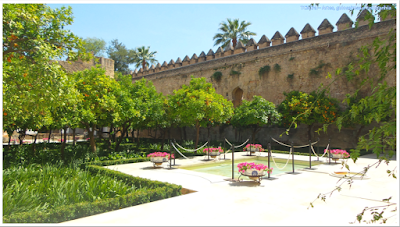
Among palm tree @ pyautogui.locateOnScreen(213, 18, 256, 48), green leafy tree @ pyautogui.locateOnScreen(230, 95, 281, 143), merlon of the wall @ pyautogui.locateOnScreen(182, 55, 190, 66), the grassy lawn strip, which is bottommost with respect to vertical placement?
the grassy lawn strip

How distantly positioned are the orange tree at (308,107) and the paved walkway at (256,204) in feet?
28.5

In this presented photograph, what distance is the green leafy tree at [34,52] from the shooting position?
5020mm

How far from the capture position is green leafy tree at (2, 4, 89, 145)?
198 inches

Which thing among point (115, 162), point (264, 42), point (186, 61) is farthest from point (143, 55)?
point (115, 162)

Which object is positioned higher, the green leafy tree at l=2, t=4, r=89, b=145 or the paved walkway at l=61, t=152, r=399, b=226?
the green leafy tree at l=2, t=4, r=89, b=145

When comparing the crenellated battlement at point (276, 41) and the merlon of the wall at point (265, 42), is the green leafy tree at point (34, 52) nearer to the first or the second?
the crenellated battlement at point (276, 41)

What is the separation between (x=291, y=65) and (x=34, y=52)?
18734 mm

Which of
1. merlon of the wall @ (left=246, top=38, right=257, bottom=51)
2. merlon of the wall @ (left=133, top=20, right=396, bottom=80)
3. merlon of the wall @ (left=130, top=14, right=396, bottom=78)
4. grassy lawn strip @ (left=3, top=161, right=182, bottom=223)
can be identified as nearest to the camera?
grassy lawn strip @ (left=3, top=161, right=182, bottom=223)

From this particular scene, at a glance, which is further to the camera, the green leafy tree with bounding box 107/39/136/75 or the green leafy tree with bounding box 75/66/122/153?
the green leafy tree with bounding box 107/39/136/75

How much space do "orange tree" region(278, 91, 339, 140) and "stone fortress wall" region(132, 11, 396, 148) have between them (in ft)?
5.46

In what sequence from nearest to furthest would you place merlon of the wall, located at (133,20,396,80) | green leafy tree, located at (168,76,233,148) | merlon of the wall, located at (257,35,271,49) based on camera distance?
green leafy tree, located at (168,76,233,148) < merlon of the wall, located at (133,20,396,80) < merlon of the wall, located at (257,35,271,49)

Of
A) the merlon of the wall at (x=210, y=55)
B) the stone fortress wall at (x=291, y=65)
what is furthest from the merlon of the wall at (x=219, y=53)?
the merlon of the wall at (x=210, y=55)

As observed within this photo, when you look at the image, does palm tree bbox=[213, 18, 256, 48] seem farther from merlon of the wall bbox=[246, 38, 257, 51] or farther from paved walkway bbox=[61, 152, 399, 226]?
paved walkway bbox=[61, 152, 399, 226]

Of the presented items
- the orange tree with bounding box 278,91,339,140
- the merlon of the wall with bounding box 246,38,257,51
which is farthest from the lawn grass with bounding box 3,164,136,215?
the merlon of the wall with bounding box 246,38,257,51
